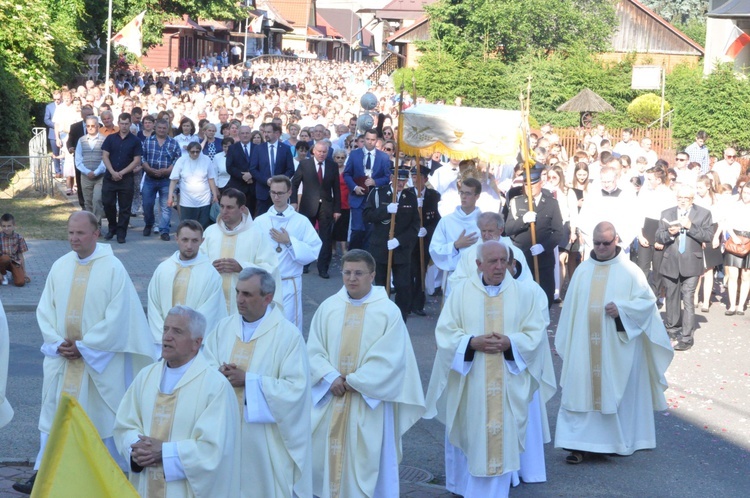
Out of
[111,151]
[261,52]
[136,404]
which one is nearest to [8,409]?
[136,404]

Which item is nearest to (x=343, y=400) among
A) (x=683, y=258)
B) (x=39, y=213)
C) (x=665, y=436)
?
(x=665, y=436)

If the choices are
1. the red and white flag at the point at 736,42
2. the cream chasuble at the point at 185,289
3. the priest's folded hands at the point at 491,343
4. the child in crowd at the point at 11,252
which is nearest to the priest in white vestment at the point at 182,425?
the priest's folded hands at the point at 491,343

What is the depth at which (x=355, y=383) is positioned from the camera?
6.32 metres

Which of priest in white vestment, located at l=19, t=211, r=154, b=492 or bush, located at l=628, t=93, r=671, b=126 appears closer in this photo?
priest in white vestment, located at l=19, t=211, r=154, b=492

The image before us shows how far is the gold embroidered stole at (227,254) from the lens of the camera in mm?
8617

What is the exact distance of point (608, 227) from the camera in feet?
26.2

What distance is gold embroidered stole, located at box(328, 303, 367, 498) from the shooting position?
643cm

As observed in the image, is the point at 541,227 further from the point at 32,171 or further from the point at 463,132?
the point at 32,171

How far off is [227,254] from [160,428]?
3762 mm

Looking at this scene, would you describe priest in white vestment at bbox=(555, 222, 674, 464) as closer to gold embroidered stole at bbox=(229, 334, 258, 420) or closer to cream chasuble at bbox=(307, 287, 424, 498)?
cream chasuble at bbox=(307, 287, 424, 498)

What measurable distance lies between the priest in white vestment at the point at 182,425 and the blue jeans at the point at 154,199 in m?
11.4

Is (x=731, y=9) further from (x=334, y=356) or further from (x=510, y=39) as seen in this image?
(x=334, y=356)

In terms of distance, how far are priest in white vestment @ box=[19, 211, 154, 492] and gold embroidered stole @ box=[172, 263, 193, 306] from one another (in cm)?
61

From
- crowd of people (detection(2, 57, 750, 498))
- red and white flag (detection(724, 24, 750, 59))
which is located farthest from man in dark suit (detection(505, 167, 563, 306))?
red and white flag (detection(724, 24, 750, 59))
